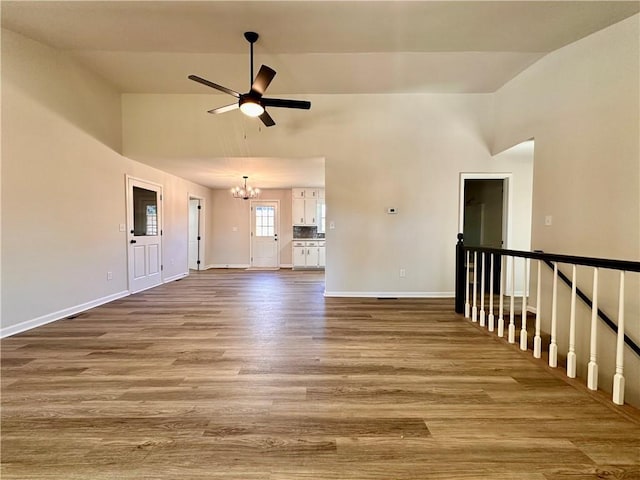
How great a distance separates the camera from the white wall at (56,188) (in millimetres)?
3045

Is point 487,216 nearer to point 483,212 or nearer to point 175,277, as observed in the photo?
point 483,212

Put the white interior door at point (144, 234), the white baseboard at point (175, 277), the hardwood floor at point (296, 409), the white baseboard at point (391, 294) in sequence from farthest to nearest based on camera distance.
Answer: the white baseboard at point (175, 277)
the white interior door at point (144, 234)
the white baseboard at point (391, 294)
the hardwood floor at point (296, 409)

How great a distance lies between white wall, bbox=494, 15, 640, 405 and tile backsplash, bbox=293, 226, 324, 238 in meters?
5.45

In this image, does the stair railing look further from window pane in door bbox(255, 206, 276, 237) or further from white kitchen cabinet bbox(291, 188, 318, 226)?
window pane in door bbox(255, 206, 276, 237)

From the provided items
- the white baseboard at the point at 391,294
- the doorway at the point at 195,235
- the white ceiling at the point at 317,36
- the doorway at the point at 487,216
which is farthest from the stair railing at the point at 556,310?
the doorway at the point at 195,235

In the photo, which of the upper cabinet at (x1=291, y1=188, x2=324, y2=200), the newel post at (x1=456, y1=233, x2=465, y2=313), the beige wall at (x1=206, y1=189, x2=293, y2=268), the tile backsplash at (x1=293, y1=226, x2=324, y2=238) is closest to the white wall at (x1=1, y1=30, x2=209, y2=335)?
the beige wall at (x1=206, y1=189, x2=293, y2=268)

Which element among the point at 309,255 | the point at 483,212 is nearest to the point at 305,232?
the point at 309,255

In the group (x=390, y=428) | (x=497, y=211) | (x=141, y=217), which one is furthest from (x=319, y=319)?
(x=497, y=211)

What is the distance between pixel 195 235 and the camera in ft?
27.3

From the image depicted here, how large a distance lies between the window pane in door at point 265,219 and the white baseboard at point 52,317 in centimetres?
454

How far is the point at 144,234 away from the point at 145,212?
0.41 metres

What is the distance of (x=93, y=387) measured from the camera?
2.03m

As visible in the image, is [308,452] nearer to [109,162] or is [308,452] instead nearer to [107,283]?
[107,283]

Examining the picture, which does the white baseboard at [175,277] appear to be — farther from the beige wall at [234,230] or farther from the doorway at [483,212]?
the doorway at [483,212]
